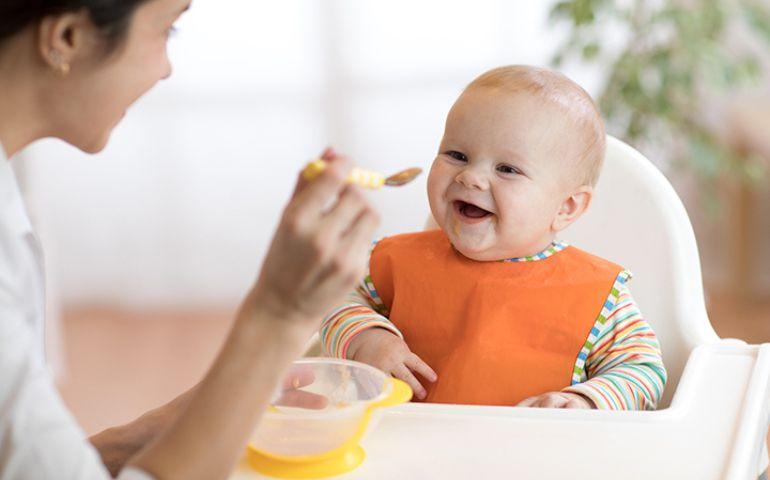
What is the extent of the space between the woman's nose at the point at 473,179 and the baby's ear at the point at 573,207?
136 millimetres

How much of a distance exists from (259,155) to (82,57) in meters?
2.73

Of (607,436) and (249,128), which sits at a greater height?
(249,128)

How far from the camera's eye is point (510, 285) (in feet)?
4.78

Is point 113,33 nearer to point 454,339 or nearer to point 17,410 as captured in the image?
point 17,410

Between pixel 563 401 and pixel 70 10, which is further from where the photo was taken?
pixel 563 401

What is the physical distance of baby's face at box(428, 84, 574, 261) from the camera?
142cm

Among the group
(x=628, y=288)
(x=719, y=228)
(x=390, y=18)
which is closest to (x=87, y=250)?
(x=390, y=18)

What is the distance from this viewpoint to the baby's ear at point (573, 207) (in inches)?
58.9

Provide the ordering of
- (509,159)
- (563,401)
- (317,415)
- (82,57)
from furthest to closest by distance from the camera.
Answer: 1. (509,159)
2. (563,401)
3. (317,415)
4. (82,57)

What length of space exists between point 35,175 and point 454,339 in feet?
6.87

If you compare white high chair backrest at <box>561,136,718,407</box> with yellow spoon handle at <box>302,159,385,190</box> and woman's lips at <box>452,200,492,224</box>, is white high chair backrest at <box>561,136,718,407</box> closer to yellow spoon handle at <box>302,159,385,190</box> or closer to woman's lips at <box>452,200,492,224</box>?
woman's lips at <box>452,200,492,224</box>

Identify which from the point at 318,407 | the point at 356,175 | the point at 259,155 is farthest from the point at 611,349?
the point at 259,155

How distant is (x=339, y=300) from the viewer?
953mm

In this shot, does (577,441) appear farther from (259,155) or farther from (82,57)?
(259,155)
